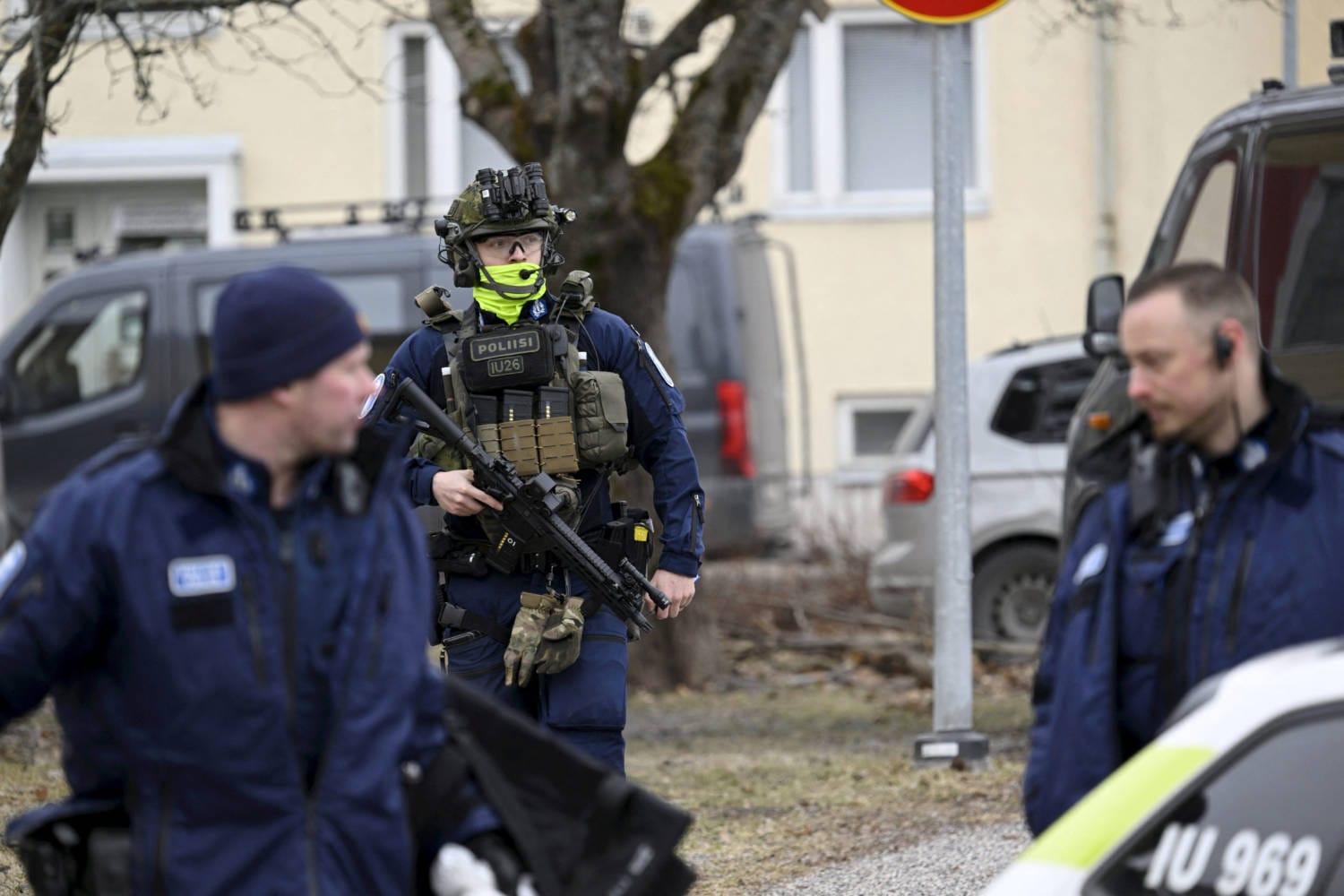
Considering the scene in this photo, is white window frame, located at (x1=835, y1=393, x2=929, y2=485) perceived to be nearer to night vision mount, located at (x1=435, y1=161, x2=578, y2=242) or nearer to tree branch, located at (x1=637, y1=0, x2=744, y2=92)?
tree branch, located at (x1=637, y1=0, x2=744, y2=92)

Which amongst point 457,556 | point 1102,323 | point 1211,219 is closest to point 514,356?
point 457,556

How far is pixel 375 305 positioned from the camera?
13.5 m

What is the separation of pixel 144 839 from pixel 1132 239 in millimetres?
15278

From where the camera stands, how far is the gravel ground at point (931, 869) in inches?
228

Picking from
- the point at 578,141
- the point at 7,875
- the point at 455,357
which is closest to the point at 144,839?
the point at 455,357

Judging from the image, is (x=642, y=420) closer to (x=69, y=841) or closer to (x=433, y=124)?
(x=69, y=841)

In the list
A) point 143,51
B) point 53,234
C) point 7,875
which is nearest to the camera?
point 7,875

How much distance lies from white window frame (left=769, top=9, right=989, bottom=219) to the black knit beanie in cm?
1467

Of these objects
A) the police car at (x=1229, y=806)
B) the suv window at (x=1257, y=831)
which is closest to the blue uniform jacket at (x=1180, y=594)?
the police car at (x=1229, y=806)

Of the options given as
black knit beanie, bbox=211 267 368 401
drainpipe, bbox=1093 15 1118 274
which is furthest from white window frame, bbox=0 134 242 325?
black knit beanie, bbox=211 267 368 401

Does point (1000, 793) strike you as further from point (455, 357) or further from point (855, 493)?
point (855, 493)

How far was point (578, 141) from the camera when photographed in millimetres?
9398

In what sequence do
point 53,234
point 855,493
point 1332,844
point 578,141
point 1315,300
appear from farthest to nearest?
1. point 53,234
2. point 855,493
3. point 578,141
4. point 1315,300
5. point 1332,844

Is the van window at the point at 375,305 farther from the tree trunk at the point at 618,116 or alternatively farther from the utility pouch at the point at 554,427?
the utility pouch at the point at 554,427
